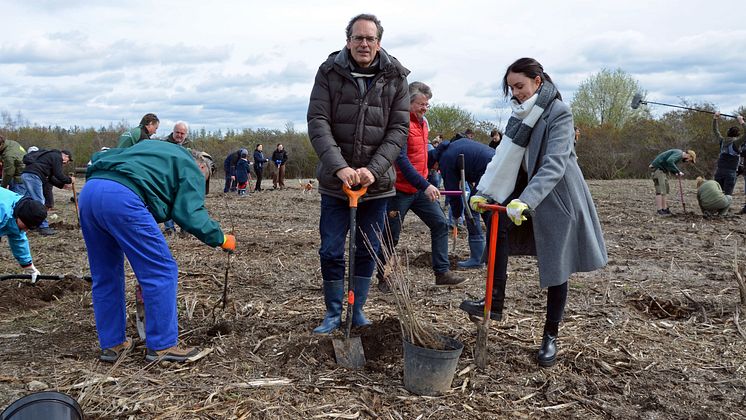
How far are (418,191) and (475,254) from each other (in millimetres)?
1451

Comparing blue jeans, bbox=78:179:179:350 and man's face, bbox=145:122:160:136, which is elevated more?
man's face, bbox=145:122:160:136

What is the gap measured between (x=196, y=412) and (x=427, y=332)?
1.24m

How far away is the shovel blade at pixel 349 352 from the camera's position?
3.60 m

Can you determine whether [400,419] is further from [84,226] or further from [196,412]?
[84,226]

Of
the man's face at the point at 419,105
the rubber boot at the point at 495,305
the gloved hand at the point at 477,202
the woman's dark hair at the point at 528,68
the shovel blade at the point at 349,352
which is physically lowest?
the shovel blade at the point at 349,352

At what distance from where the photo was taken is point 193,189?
3490 millimetres

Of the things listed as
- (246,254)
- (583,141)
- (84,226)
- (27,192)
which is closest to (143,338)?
(84,226)

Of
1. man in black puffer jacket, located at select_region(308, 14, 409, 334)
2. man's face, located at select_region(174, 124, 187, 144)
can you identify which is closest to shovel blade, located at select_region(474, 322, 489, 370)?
man in black puffer jacket, located at select_region(308, 14, 409, 334)

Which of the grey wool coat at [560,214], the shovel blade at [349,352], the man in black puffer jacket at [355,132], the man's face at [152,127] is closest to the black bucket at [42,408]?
the shovel blade at [349,352]

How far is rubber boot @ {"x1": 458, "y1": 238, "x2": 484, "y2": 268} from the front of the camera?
646 cm

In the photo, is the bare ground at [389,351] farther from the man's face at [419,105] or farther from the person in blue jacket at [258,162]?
the person in blue jacket at [258,162]

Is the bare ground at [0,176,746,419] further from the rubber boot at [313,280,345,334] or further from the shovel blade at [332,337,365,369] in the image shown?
the rubber boot at [313,280,345,334]

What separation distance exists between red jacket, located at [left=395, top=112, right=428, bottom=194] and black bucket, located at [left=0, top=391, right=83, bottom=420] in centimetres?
330

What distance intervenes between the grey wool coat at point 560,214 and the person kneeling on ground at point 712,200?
858cm
